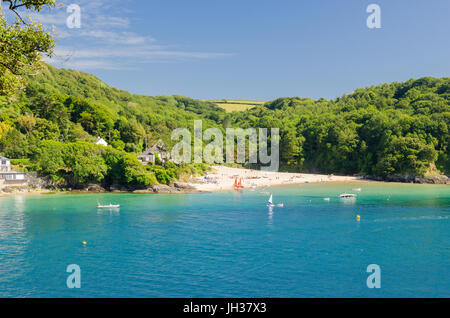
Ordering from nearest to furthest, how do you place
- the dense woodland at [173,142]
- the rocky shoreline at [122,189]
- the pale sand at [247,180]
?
the rocky shoreline at [122,189] → the dense woodland at [173,142] → the pale sand at [247,180]

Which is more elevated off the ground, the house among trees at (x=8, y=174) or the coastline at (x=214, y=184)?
the house among trees at (x=8, y=174)

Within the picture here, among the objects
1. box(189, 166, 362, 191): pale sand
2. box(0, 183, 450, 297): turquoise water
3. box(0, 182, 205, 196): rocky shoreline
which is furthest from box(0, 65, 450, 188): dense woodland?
box(0, 183, 450, 297): turquoise water

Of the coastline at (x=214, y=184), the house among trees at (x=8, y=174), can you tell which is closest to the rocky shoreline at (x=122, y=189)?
the coastline at (x=214, y=184)

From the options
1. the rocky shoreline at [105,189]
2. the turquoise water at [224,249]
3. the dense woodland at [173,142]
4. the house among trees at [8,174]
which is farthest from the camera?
the dense woodland at [173,142]

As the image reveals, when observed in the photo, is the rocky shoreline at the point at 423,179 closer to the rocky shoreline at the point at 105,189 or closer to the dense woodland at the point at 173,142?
the dense woodland at the point at 173,142

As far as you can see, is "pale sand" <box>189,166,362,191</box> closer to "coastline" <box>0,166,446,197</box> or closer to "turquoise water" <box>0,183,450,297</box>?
"coastline" <box>0,166,446,197</box>

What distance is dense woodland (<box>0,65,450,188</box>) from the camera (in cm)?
7025

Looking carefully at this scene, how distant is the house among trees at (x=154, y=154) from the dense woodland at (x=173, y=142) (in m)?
2.55

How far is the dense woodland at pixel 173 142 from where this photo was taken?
70250 mm

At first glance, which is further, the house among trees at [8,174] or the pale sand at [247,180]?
the pale sand at [247,180]

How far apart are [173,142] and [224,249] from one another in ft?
223

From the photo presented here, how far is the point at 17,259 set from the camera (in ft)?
92.5

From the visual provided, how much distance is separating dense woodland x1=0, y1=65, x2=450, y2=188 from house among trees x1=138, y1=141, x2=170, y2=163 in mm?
2549

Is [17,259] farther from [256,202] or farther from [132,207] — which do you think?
[256,202]
